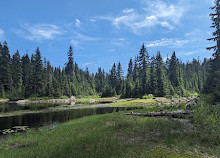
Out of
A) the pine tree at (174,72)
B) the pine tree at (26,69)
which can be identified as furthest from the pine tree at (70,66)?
the pine tree at (174,72)

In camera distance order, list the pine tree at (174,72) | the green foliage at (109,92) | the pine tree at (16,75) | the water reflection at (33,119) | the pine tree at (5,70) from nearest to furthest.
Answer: the water reflection at (33,119), the pine tree at (5,70), the pine tree at (174,72), the pine tree at (16,75), the green foliage at (109,92)

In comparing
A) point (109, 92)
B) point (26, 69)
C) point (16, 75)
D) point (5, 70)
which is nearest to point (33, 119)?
point (109, 92)

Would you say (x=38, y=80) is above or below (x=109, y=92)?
above

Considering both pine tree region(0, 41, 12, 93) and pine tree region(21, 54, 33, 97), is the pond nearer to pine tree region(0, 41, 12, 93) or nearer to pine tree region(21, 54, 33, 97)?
pine tree region(0, 41, 12, 93)

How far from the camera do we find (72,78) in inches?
3565

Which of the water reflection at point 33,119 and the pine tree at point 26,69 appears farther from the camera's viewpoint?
the pine tree at point 26,69

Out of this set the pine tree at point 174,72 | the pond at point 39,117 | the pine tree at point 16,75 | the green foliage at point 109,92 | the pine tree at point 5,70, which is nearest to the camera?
the pond at point 39,117

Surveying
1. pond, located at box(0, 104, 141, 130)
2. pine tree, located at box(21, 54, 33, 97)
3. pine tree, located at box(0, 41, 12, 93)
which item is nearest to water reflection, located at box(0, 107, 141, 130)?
pond, located at box(0, 104, 141, 130)

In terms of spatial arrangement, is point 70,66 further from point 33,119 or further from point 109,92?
point 33,119

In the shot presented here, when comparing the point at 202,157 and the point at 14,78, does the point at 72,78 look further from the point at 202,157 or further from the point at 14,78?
the point at 202,157

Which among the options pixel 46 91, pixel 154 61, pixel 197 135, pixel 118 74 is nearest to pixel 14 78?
pixel 46 91

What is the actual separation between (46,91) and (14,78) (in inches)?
822

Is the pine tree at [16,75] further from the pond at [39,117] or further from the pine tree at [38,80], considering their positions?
the pond at [39,117]

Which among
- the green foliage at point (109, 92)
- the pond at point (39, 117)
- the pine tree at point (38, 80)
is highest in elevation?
the pine tree at point (38, 80)
